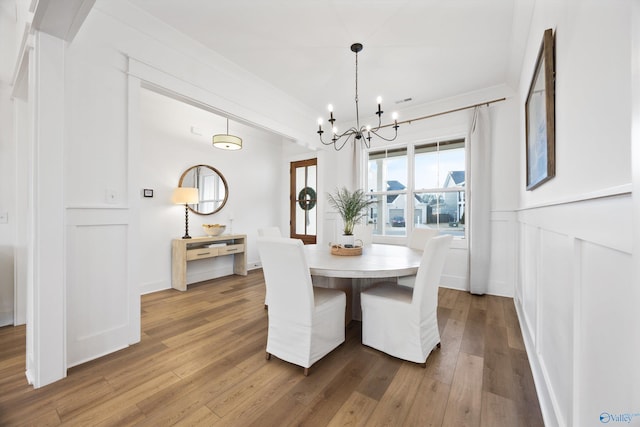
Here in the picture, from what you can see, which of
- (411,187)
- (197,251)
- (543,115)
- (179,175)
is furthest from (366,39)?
(197,251)

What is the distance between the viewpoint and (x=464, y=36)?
7.97ft

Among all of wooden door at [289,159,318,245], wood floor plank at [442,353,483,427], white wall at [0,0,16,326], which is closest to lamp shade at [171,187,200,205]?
white wall at [0,0,16,326]

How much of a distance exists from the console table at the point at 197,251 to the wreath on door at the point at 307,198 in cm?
153

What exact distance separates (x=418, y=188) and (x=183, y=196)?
364 centimetres

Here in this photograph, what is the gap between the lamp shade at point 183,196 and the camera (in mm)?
3633

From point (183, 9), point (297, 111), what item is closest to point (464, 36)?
point (297, 111)

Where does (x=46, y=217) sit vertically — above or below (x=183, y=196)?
below

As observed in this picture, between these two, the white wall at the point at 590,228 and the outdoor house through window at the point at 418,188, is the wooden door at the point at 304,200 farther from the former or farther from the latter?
the white wall at the point at 590,228

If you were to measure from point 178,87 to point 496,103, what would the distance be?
3916 millimetres

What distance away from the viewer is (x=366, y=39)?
8.10 feet

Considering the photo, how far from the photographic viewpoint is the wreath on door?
5.25m

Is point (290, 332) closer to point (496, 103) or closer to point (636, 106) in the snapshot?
point (636, 106)

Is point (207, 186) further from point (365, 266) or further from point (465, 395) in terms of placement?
point (465, 395)

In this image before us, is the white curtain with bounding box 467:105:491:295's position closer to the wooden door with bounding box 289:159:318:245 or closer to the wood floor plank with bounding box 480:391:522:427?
the wood floor plank with bounding box 480:391:522:427
